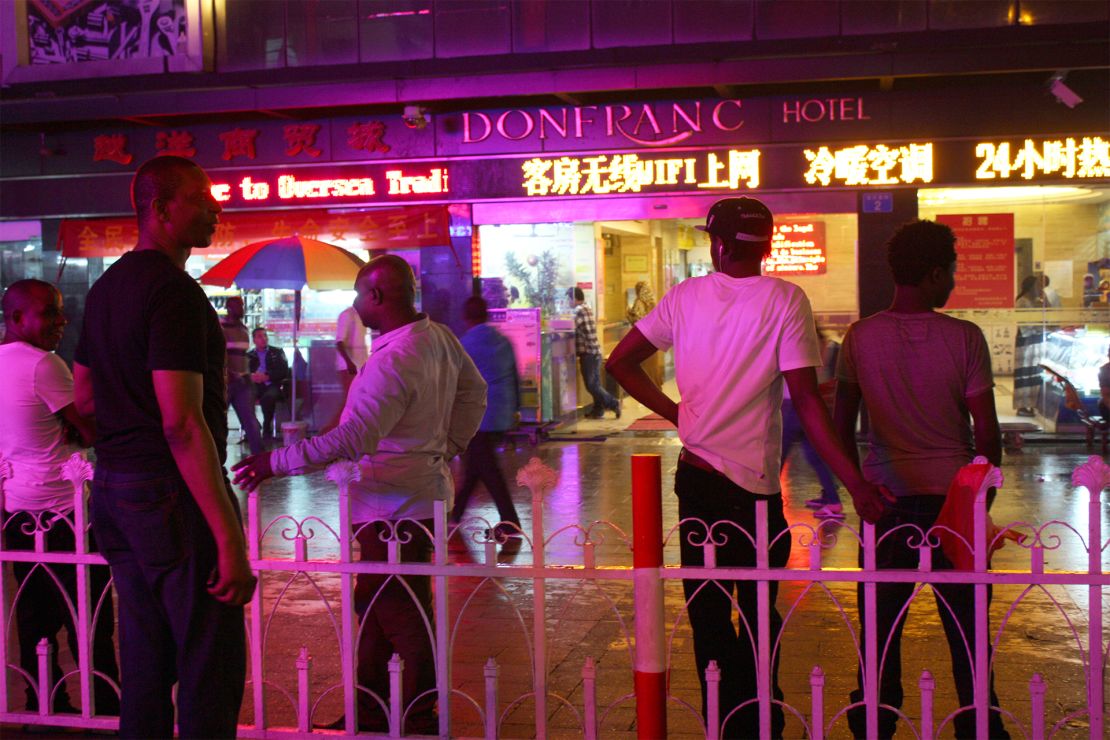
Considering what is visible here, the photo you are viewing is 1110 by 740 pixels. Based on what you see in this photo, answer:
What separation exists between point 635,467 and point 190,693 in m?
1.40

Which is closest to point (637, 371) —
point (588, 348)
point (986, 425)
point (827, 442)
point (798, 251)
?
point (827, 442)

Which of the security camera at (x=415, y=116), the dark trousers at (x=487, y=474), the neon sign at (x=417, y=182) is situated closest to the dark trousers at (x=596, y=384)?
the neon sign at (x=417, y=182)

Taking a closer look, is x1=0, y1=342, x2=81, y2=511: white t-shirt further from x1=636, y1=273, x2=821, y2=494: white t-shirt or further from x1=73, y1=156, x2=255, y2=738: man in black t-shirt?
x1=636, y1=273, x2=821, y2=494: white t-shirt

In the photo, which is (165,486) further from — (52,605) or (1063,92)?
(1063,92)

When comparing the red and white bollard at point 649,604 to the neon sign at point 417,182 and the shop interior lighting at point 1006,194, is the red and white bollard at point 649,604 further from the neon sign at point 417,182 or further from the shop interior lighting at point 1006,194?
the neon sign at point 417,182

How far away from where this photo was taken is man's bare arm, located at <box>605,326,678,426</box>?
4.40 m

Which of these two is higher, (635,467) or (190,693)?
(635,467)

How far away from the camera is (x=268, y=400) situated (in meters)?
15.3

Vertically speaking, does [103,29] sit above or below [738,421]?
above

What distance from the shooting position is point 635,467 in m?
3.51

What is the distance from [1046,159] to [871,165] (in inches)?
74.6

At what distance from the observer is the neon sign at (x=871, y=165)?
528 inches

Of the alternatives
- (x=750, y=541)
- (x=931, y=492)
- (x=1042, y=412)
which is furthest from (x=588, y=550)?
(x=1042, y=412)

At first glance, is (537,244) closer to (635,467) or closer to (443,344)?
(443,344)
